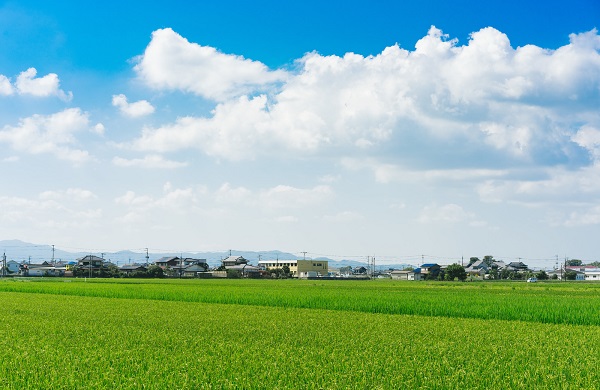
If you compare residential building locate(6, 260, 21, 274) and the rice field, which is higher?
the rice field

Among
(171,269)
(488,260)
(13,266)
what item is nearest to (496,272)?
(488,260)

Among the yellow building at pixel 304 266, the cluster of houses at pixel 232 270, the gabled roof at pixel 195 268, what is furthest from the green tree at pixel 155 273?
the yellow building at pixel 304 266

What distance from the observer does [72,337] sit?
595 inches

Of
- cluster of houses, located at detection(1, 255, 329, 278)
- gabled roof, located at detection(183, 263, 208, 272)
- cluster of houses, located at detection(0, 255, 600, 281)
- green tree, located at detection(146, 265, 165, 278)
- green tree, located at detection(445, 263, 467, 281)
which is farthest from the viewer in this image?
gabled roof, located at detection(183, 263, 208, 272)

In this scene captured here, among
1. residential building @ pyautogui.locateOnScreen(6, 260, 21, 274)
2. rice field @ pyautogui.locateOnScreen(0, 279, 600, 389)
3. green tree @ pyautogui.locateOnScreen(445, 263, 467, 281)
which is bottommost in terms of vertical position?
residential building @ pyautogui.locateOnScreen(6, 260, 21, 274)

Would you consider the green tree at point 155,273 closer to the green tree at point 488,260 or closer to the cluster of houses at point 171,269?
the cluster of houses at point 171,269

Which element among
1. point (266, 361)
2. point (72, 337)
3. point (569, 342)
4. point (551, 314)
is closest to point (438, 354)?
point (266, 361)

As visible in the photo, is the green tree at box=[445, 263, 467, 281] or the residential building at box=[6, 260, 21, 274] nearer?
the green tree at box=[445, 263, 467, 281]

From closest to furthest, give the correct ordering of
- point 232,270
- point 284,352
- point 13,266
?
point 284,352 < point 232,270 < point 13,266

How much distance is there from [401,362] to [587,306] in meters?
19.8

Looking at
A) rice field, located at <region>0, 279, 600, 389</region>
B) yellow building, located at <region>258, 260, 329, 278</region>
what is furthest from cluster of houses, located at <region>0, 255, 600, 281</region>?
rice field, located at <region>0, 279, 600, 389</region>

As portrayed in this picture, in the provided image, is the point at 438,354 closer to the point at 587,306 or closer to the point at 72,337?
the point at 72,337

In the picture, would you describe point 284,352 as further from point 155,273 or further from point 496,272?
point 496,272

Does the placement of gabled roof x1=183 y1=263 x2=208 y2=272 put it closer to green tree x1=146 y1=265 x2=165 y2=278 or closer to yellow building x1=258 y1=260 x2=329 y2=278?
yellow building x1=258 y1=260 x2=329 y2=278
